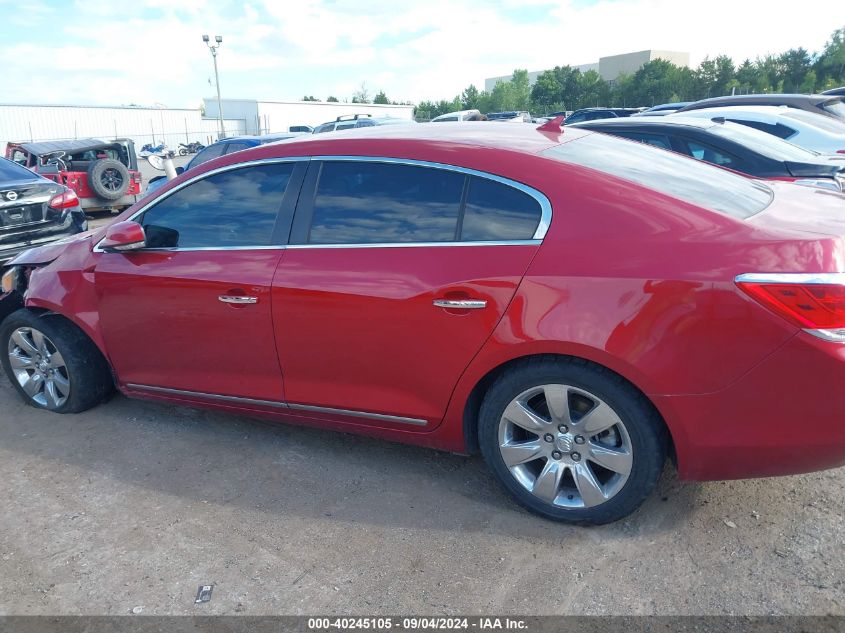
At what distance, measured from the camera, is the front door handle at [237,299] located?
131 inches

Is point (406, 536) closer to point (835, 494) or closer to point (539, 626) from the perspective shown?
point (539, 626)

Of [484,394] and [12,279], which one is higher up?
[12,279]

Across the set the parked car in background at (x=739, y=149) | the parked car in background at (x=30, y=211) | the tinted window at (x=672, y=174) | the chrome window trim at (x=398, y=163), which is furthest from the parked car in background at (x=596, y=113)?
the chrome window trim at (x=398, y=163)

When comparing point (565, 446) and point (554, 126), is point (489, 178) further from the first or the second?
point (565, 446)

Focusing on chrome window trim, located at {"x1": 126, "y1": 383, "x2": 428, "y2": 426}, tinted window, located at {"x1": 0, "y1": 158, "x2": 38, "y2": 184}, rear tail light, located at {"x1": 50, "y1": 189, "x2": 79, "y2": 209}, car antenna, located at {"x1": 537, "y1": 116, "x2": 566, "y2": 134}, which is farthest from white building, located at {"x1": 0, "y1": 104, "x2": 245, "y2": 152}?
car antenna, located at {"x1": 537, "y1": 116, "x2": 566, "y2": 134}

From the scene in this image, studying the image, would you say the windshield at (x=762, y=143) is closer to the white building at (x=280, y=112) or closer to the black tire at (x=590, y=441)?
the black tire at (x=590, y=441)

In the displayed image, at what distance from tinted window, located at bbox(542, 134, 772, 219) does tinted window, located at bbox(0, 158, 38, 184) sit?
20.2ft

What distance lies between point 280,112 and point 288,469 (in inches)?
2524

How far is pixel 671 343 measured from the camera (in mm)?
2498

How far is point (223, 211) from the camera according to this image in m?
3.54

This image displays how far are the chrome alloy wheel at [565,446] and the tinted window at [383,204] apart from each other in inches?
32.5

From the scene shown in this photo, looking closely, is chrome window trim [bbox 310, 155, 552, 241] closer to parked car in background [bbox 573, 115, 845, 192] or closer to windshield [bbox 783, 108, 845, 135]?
parked car in background [bbox 573, 115, 845, 192]

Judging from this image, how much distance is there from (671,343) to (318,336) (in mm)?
1588

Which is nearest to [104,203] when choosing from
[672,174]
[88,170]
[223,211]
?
[88,170]
